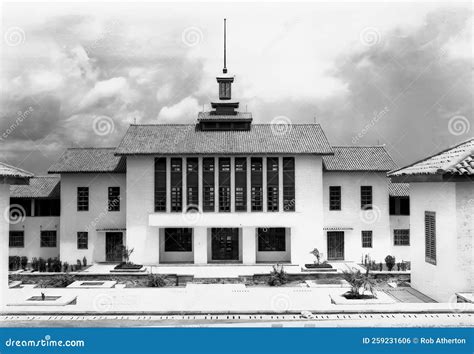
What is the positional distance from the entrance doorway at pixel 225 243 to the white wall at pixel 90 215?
468 cm

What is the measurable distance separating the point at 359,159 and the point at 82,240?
1453 centimetres

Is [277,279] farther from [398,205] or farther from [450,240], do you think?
[398,205]

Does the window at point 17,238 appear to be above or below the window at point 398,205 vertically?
below

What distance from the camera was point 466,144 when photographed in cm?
1411

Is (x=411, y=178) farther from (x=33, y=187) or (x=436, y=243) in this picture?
(x=33, y=187)

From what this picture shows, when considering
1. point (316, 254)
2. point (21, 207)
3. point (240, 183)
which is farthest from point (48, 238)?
point (316, 254)

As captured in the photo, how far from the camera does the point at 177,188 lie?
2438cm

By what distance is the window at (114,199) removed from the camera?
2547 cm

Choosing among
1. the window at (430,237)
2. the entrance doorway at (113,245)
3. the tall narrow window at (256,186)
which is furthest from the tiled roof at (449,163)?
the entrance doorway at (113,245)

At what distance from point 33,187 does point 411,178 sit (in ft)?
63.7

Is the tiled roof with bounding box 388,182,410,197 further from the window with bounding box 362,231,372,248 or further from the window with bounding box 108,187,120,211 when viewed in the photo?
the window with bounding box 108,187,120,211

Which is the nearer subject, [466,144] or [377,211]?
[466,144]

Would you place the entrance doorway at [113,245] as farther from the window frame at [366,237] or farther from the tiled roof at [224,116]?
the window frame at [366,237]

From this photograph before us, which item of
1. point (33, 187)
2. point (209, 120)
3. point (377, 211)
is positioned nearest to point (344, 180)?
point (377, 211)
